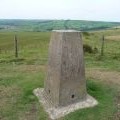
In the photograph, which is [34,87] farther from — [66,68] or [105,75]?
[105,75]

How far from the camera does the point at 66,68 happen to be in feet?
20.7

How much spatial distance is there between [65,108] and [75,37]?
1.97 m

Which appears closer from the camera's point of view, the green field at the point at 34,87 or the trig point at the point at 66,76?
the green field at the point at 34,87

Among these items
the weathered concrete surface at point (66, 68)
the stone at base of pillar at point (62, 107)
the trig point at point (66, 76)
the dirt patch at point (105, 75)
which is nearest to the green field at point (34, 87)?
the dirt patch at point (105, 75)

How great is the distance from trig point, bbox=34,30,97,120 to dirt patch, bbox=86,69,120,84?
89.7 inches

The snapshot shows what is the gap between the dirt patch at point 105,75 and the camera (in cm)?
885

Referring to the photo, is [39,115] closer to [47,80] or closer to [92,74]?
[47,80]

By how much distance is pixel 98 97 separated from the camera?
6969 mm

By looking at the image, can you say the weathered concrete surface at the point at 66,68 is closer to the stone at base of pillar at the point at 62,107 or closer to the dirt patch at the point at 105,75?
the stone at base of pillar at the point at 62,107

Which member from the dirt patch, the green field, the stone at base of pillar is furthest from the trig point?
the dirt patch

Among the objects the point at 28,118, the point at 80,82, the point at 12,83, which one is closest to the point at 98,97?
the point at 80,82

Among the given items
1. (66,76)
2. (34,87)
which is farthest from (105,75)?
(66,76)

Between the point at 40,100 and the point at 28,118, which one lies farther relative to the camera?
the point at 40,100

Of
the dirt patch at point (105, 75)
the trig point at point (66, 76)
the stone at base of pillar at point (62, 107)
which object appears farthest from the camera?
the dirt patch at point (105, 75)
